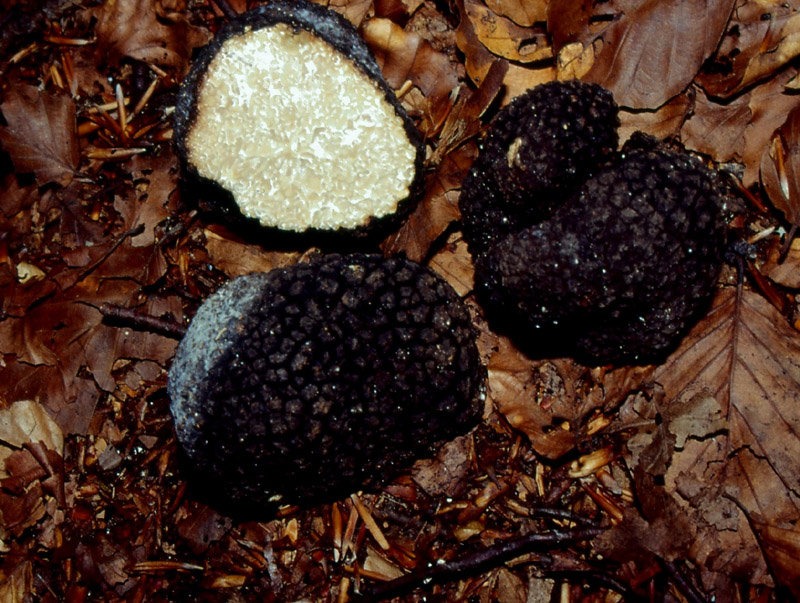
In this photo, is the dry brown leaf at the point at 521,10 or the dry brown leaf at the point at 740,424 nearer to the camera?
the dry brown leaf at the point at 740,424

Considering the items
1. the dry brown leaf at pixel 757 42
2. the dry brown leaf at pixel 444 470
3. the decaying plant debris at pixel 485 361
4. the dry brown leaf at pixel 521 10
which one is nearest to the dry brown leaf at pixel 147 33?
the decaying plant debris at pixel 485 361

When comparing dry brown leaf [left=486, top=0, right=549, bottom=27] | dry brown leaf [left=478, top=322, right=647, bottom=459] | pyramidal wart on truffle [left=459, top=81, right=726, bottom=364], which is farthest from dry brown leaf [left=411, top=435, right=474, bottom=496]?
dry brown leaf [left=486, top=0, right=549, bottom=27]

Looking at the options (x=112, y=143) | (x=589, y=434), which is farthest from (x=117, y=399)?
(x=589, y=434)

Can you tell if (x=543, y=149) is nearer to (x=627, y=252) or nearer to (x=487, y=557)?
(x=627, y=252)

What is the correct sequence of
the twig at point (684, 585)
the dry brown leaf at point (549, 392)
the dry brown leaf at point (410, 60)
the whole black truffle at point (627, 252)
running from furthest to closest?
the dry brown leaf at point (410, 60) < the dry brown leaf at point (549, 392) < the twig at point (684, 585) < the whole black truffle at point (627, 252)

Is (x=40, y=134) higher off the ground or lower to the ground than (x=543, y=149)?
lower

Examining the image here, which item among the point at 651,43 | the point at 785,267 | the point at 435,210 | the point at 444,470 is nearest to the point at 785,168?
the point at 785,267

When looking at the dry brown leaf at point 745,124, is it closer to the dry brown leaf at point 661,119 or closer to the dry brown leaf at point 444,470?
the dry brown leaf at point 661,119

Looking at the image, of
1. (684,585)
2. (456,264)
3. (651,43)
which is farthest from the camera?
(456,264)
